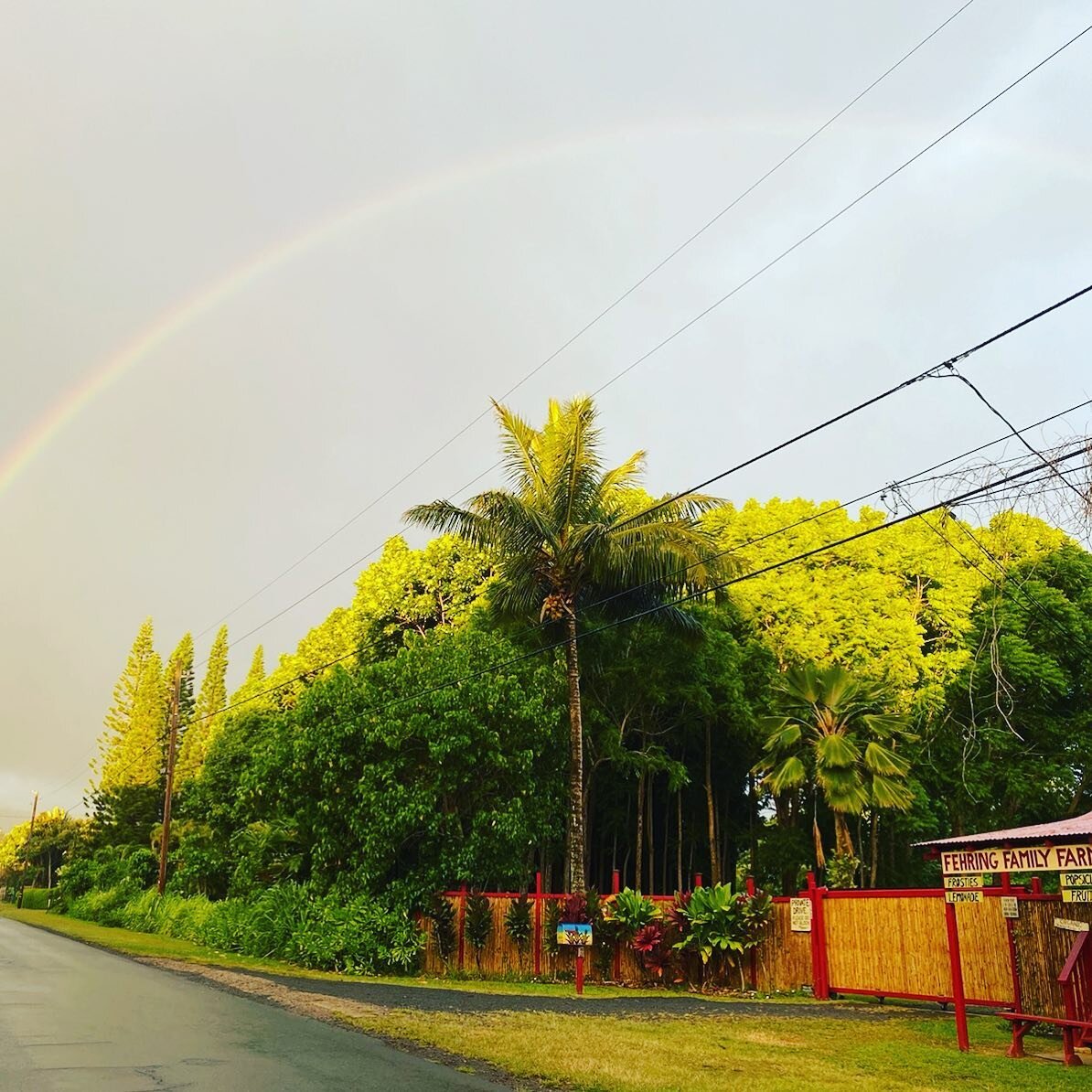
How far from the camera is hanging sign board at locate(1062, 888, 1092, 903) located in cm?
1139

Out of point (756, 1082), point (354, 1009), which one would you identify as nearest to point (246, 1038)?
point (354, 1009)

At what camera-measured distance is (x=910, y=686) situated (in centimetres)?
3412

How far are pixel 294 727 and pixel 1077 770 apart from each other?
27.1m

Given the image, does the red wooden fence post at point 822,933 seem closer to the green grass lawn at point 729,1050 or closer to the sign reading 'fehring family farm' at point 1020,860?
the green grass lawn at point 729,1050

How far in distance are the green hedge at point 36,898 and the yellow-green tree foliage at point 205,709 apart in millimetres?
10844

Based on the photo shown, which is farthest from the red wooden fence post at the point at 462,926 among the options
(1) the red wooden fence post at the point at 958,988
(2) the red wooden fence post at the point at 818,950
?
(1) the red wooden fence post at the point at 958,988

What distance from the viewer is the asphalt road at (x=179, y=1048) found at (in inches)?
339

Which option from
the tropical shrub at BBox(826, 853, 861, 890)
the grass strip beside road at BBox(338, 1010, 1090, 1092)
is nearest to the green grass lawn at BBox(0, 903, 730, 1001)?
the grass strip beside road at BBox(338, 1010, 1090, 1092)

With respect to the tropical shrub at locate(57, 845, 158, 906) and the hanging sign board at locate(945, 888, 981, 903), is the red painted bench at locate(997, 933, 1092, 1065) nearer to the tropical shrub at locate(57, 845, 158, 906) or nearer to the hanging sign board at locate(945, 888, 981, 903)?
the hanging sign board at locate(945, 888, 981, 903)

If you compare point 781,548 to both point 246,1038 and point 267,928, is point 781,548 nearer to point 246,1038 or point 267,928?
point 267,928

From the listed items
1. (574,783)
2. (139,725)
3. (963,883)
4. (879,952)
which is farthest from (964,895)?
(139,725)

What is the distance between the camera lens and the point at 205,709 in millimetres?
82062

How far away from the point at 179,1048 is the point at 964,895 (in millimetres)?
9139

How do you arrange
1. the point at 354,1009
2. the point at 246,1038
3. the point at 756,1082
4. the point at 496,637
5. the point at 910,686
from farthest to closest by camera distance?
the point at 910,686, the point at 496,637, the point at 354,1009, the point at 246,1038, the point at 756,1082
